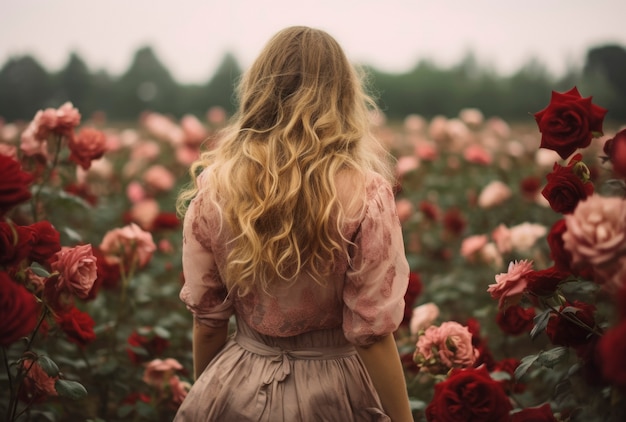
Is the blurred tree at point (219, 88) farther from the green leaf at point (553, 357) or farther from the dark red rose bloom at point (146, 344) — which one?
the green leaf at point (553, 357)

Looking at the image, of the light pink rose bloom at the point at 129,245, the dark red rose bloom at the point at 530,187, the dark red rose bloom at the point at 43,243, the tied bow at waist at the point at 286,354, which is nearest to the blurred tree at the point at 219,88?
the dark red rose bloom at the point at 530,187

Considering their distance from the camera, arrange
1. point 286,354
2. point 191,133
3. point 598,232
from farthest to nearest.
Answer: point 191,133 < point 286,354 < point 598,232

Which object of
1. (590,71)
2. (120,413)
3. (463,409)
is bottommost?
(120,413)

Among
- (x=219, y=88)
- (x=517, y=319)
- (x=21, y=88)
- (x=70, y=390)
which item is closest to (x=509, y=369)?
(x=517, y=319)

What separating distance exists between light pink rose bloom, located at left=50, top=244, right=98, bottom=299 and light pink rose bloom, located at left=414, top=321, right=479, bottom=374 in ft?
3.37

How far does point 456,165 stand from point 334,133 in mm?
3978

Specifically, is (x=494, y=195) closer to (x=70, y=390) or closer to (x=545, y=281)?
(x=545, y=281)

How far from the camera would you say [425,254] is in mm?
4578

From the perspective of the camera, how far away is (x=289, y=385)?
1.65m

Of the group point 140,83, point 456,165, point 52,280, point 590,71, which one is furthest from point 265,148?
point 140,83

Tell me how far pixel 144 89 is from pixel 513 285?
1199 cm

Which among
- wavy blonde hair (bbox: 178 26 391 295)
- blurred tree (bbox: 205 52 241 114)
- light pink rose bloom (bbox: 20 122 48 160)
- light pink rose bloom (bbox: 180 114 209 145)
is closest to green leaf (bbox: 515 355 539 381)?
wavy blonde hair (bbox: 178 26 391 295)

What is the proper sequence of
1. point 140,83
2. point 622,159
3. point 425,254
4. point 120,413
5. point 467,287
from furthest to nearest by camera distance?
point 140,83 → point 425,254 → point 467,287 → point 120,413 → point 622,159

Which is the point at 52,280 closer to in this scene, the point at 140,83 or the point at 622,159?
the point at 622,159
